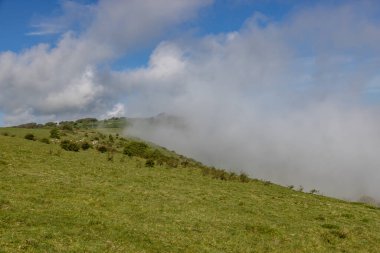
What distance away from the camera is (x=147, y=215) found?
25.2m

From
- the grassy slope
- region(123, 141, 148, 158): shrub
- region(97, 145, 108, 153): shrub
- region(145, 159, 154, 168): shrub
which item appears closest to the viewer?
the grassy slope

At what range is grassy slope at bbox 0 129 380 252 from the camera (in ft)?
64.1

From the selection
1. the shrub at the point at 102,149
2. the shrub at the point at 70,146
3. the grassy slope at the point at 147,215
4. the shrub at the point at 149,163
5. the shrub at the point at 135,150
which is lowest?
the grassy slope at the point at 147,215

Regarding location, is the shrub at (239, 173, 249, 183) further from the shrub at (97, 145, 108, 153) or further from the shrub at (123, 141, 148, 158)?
the shrub at (97, 145, 108, 153)

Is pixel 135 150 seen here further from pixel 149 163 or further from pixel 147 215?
pixel 147 215

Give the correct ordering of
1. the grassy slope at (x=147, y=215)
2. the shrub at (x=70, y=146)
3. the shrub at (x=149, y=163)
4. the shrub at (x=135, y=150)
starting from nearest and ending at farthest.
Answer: the grassy slope at (x=147, y=215)
the shrub at (x=149, y=163)
the shrub at (x=70, y=146)
the shrub at (x=135, y=150)

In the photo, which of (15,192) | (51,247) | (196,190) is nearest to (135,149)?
(196,190)

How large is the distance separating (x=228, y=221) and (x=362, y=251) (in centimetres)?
738

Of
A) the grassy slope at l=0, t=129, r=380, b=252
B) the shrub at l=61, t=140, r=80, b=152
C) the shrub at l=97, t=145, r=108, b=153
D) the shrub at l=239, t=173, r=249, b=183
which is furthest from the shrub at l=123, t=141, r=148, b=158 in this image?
the shrub at l=239, t=173, r=249, b=183

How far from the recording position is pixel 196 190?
3525 centimetres

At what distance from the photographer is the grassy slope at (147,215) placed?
64.1 feet

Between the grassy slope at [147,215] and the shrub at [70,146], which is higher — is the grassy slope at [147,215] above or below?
below

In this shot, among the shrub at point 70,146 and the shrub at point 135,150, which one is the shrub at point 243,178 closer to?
the shrub at point 135,150

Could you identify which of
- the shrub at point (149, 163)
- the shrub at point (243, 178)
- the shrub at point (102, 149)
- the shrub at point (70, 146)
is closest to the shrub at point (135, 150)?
the shrub at point (102, 149)
